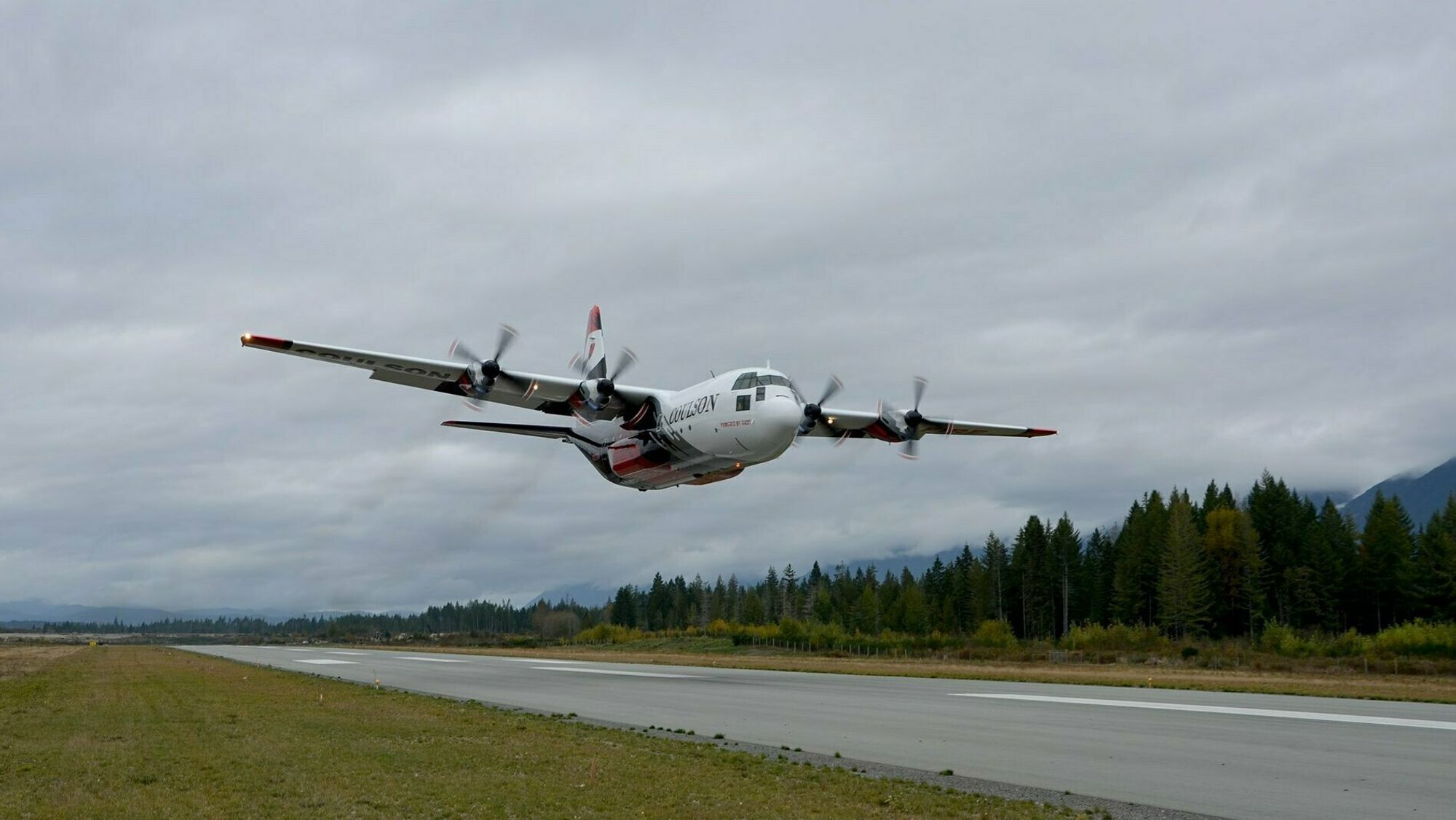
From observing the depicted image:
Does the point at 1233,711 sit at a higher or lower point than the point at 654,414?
lower

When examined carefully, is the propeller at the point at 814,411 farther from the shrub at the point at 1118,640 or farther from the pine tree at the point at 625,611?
the pine tree at the point at 625,611

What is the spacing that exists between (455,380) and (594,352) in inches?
A: 309

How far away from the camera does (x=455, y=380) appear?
3506cm

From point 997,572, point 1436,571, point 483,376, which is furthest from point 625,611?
point 483,376

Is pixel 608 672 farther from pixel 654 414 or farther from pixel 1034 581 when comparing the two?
pixel 1034 581

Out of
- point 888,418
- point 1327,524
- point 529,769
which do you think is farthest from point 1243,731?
point 1327,524

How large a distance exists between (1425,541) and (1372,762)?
76.1 meters

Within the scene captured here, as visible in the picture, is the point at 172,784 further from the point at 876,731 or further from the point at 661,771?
the point at 876,731

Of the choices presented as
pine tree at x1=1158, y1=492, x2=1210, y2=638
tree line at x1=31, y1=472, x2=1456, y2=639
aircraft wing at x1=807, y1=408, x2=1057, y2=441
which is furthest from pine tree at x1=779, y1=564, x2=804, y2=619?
aircraft wing at x1=807, y1=408, x2=1057, y2=441

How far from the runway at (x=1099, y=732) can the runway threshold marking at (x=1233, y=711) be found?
2.9 inches

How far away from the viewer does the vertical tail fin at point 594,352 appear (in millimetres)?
39906

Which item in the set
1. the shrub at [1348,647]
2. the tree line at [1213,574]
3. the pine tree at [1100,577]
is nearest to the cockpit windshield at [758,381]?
the shrub at [1348,647]

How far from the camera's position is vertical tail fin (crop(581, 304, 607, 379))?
39.9 metres

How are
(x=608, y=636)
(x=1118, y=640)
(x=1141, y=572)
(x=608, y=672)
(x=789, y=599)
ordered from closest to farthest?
(x=608, y=672), (x=1118, y=640), (x=1141, y=572), (x=608, y=636), (x=789, y=599)
